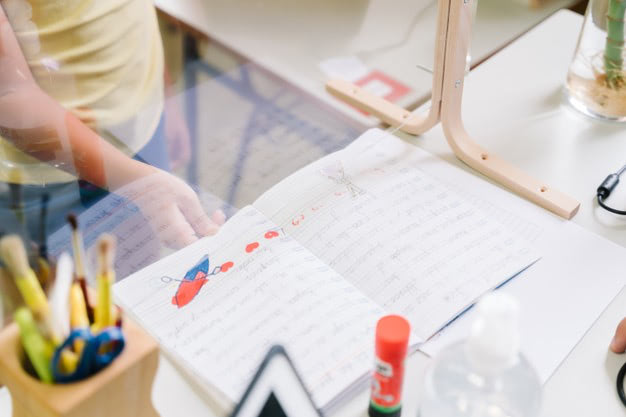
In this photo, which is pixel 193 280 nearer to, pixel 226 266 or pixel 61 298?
pixel 226 266

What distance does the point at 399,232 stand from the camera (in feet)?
2.73

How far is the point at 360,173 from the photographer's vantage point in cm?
93

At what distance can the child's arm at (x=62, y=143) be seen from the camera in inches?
33.1

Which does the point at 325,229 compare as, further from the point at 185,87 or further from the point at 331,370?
the point at 185,87

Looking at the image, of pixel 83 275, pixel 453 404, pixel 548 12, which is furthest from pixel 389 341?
pixel 548 12

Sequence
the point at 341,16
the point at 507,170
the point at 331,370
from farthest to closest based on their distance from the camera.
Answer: the point at 341,16
the point at 507,170
the point at 331,370

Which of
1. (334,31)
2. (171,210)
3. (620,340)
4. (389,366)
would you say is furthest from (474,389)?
(334,31)

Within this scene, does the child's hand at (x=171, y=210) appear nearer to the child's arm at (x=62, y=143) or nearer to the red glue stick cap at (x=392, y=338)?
the child's arm at (x=62, y=143)

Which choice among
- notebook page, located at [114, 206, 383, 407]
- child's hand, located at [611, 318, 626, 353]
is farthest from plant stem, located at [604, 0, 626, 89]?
notebook page, located at [114, 206, 383, 407]

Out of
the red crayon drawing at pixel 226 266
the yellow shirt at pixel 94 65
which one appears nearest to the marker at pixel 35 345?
the red crayon drawing at pixel 226 266

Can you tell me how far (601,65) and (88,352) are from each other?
84cm

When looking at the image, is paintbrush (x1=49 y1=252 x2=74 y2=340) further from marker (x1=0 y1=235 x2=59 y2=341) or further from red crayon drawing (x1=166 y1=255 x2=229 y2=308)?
red crayon drawing (x1=166 y1=255 x2=229 y2=308)

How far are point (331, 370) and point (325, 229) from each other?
0.21 m

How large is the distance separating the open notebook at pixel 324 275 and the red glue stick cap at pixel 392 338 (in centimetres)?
9
